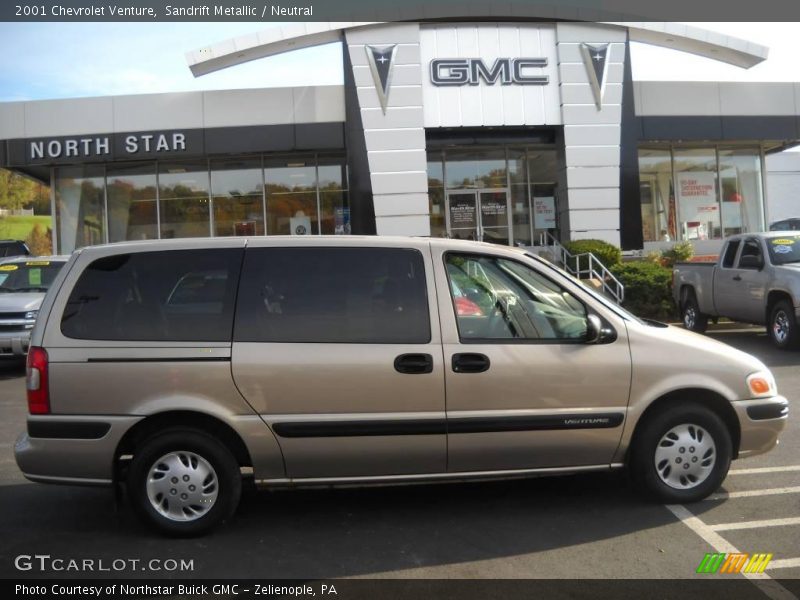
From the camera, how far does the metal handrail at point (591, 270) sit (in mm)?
17255

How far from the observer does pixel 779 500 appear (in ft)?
16.3

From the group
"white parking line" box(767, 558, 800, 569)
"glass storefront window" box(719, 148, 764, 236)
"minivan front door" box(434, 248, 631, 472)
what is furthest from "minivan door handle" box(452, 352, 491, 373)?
"glass storefront window" box(719, 148, 764, 236)

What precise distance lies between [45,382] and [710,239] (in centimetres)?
2330

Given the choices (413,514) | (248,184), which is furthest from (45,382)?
(248,184)

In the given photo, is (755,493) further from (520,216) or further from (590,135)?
(520,216)

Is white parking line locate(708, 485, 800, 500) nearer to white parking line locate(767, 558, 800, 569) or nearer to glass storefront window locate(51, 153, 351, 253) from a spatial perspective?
white parking line locate(767, 558, 800, 569)

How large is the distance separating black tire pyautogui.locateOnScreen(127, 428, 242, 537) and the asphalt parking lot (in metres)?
0.12

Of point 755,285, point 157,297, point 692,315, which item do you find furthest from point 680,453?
point 692,315

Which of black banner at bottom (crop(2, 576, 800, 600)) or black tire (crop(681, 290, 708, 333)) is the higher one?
black tire (crop(681, 290, 708, 333))

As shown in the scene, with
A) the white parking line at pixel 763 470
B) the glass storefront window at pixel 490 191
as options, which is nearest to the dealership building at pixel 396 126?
the glass storefront window at pixel 490 191

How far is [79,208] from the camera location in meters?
23.3

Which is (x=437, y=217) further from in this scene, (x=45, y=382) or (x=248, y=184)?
Result: (x=45, y=382)

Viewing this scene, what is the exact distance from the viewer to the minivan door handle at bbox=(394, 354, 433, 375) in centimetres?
450

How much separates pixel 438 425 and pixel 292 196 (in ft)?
63.2
